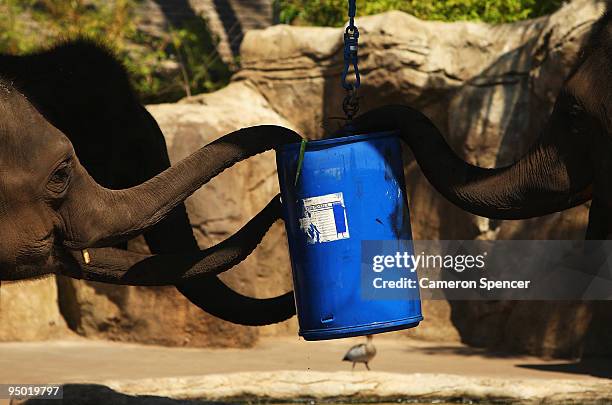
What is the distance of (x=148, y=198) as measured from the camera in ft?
18.6

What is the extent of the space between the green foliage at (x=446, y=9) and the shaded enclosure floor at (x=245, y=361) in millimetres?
3806

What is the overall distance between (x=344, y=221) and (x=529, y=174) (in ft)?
2.68

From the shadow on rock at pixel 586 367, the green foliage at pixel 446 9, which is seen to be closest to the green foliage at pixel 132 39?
the green foliage at pixel 446 9

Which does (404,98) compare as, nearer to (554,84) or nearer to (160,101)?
(554,84)

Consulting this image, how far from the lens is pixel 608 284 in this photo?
10.6m

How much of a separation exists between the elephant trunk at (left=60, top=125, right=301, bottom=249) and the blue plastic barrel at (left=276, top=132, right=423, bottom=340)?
0.25 meters

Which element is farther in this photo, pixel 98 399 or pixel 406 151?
pixel 406 151

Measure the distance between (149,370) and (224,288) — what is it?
166 inches

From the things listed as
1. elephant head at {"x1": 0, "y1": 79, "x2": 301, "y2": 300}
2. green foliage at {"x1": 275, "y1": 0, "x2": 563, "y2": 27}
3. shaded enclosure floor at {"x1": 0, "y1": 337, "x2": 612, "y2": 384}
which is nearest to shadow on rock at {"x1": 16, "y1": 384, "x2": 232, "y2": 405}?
elephant head at {"x1": 0, "y1": 79, "x2": 301, "y2": 300}

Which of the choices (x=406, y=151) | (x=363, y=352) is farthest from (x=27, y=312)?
(x=406, y=151)

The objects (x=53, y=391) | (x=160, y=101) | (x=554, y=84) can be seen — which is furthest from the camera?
(x=160, y=101)

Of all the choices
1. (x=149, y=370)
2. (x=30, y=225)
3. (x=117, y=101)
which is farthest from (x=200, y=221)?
(x=30, y=225)

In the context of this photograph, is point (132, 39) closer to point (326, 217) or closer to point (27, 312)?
point (27, 312)

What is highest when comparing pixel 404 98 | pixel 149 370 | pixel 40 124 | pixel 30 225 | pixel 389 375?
pixel 40 124
